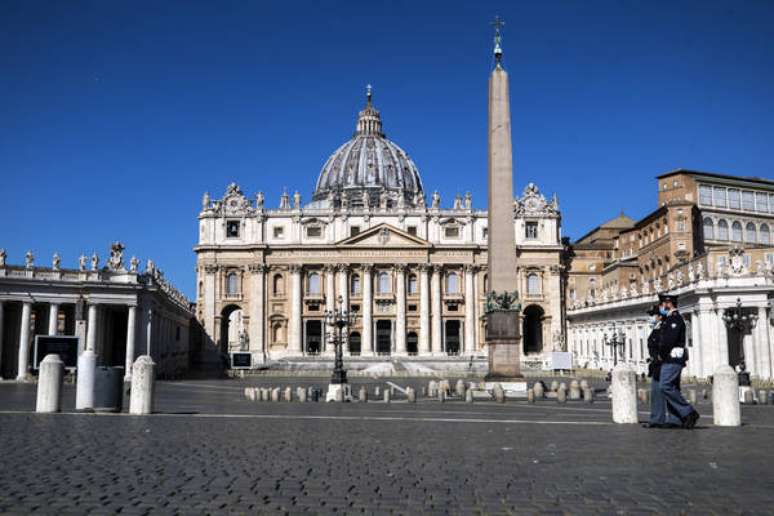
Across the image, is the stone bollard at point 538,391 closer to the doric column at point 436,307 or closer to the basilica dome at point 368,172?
the doric column at point 436,307

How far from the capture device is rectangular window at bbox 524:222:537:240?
261 feet

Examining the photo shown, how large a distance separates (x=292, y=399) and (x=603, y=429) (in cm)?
1473

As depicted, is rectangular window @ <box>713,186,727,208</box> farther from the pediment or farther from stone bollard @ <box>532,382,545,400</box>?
stone bollard @ <box>532,382,545,400</box>

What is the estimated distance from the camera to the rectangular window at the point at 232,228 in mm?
78062

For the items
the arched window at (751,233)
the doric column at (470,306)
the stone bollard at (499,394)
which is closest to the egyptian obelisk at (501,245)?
the stone bollard at (499,394)

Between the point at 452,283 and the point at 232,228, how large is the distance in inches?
864

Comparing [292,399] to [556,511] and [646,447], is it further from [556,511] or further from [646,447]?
[556,511]

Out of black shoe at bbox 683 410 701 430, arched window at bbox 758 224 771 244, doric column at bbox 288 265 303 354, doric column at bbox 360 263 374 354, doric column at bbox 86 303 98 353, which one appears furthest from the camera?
doric column at bbox 360 263 374 354

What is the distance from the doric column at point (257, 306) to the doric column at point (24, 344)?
109 feet

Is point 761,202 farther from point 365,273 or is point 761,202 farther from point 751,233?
point 365,273

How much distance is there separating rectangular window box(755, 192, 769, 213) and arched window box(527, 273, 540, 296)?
2107 cm

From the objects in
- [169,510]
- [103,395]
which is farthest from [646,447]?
[103,395]

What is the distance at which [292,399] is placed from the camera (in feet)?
87.8

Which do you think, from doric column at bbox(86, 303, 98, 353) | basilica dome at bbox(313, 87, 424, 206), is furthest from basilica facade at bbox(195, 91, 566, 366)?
doric column at bbox(86, 303, 98, 353)
